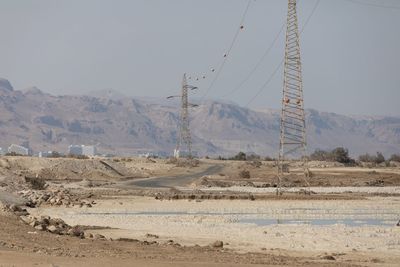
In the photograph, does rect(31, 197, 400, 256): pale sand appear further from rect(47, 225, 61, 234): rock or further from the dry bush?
the dry bush

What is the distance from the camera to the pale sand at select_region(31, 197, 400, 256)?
25.3 m

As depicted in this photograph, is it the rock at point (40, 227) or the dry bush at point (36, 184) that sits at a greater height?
the dry bush at point (36, 184)

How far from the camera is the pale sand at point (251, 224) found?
997 inches

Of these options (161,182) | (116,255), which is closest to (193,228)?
(116,255)

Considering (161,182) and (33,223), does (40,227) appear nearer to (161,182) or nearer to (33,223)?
(33,223)

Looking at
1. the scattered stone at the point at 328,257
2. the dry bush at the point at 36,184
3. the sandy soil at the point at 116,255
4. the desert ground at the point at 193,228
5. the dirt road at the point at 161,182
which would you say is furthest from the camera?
the dirt road at the point at 161,182

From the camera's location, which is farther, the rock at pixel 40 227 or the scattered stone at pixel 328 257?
the rock at pixel 40 227

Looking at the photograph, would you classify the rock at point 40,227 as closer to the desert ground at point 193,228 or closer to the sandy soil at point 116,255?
the desert ground at point 193,228

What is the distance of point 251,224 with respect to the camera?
32.7m

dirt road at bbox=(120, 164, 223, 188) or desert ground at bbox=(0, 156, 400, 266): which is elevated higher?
dirt road at bbox=(120, 164, 223, 188)

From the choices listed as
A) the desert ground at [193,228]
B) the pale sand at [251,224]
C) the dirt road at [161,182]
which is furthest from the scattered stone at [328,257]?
the dirt road at [161,182]

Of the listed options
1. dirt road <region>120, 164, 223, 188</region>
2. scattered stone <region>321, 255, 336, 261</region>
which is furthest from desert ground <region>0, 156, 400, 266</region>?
dirt road <region>120, 164, 223, 188</region>

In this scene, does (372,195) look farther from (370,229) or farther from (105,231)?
(105,231)

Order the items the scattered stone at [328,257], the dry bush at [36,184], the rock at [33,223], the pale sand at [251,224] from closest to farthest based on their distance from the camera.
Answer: the scattered stone at [328,257], the rock at [33,223], the pale sand at [251,224], the dry bush at [36,184]
